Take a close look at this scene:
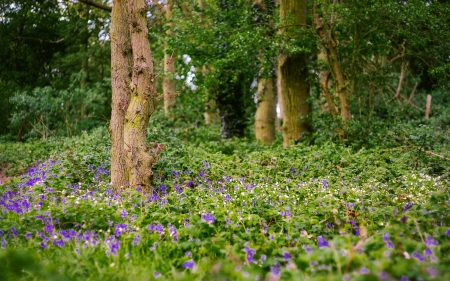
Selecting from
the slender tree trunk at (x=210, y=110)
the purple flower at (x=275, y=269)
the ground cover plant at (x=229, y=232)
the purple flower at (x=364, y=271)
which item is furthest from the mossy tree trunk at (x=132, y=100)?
the slender tree trunk at (x=210, y=110)

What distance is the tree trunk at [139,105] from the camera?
572cm

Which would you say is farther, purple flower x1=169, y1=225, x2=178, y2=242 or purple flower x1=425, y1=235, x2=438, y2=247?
purple flower x1=169, y1=225, x2=178, y2=242

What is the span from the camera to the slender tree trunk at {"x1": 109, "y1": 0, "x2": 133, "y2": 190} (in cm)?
657

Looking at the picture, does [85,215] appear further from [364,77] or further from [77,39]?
[77,39]

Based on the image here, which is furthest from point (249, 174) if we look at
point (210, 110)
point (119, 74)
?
point (210, 110)

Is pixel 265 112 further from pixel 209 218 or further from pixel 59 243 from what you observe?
pixel 59 243

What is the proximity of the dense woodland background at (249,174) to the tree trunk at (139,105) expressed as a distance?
0.03m

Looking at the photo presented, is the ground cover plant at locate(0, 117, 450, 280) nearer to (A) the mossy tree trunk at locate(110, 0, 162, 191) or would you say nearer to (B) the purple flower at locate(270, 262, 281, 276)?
(B) the purple flower at locate(270, 262, 281, 276)

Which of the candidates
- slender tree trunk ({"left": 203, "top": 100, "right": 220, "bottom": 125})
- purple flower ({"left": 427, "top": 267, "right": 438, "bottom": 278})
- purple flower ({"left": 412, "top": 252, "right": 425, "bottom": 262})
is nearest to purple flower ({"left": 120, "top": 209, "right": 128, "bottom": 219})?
purple flower ({"left": 412, "top": 252, "right": 425, "bottom": 262})

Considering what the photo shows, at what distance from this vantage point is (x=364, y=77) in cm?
1214

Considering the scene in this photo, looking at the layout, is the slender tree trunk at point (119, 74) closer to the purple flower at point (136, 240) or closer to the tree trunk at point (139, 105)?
the tree trunk at point (139, 105)

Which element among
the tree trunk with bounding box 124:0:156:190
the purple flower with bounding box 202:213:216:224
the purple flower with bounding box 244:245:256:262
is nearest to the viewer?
the purple flower with bounding box 244:245:256:262

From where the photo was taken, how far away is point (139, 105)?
591 centimetres

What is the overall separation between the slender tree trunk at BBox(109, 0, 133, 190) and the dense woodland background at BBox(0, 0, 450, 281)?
0.12 ft
